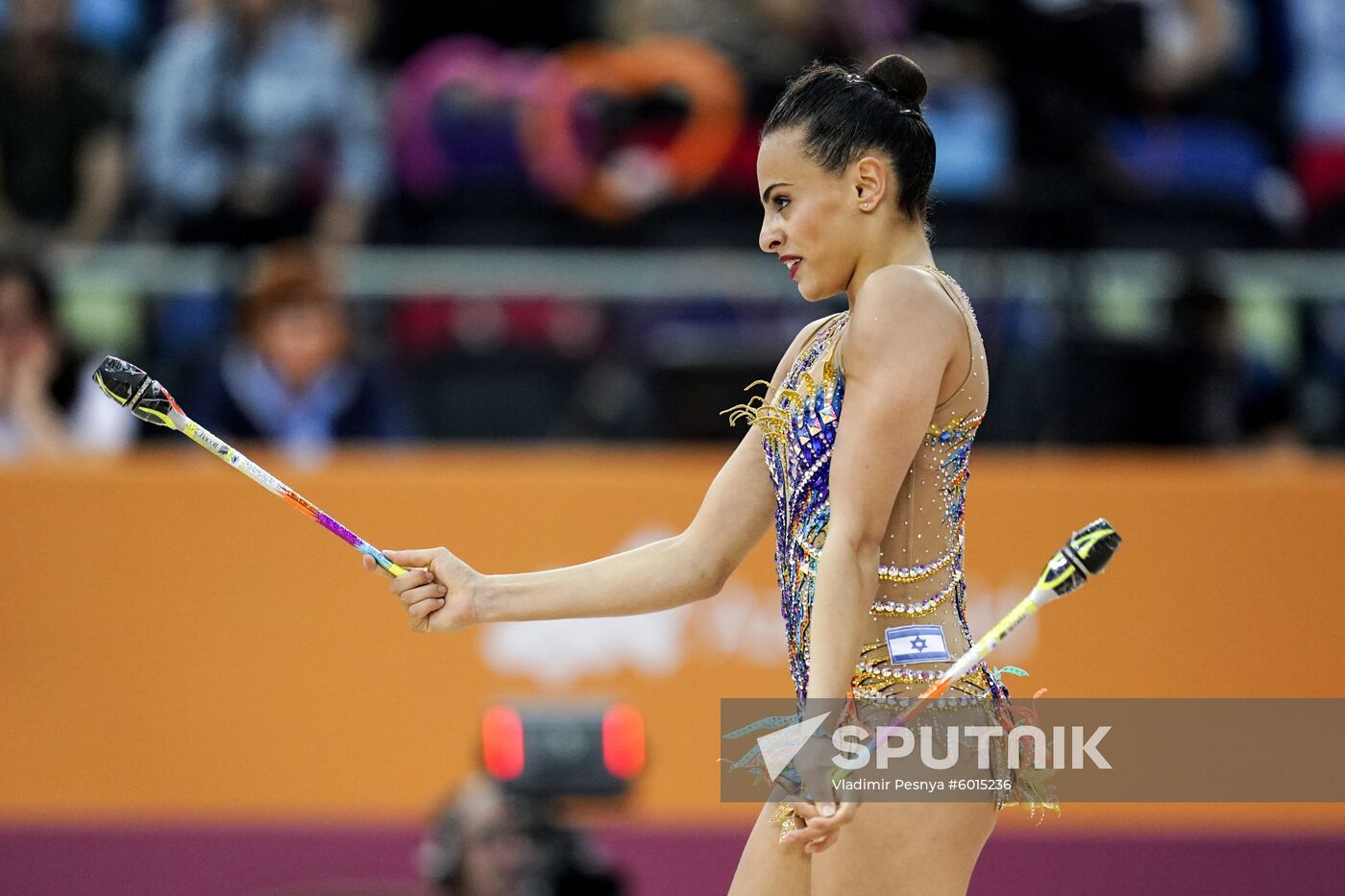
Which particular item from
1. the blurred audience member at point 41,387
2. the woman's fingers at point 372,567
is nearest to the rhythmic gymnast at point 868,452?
the woman's fingers at point 372,567

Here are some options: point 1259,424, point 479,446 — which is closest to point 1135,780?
point 1259,424

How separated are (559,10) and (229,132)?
186 cm

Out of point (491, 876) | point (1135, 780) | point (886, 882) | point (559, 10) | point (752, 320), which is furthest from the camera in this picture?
point (559, 10)

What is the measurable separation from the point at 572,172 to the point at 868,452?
4.85m

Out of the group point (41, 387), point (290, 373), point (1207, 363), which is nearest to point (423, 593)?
point (290, 373)

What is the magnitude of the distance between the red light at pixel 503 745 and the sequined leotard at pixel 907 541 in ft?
5.95

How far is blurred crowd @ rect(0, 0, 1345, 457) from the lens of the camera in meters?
6.70

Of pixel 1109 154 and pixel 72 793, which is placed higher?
pixel 1109 154

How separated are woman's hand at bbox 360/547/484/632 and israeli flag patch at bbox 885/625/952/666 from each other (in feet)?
2.56

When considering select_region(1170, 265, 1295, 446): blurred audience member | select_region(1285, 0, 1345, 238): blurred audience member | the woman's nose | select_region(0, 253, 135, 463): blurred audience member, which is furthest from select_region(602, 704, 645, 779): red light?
select_region(1285, 0, 1345, 238): blurred audience member

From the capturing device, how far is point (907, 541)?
3.04 m

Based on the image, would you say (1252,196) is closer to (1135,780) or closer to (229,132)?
(1135,780)

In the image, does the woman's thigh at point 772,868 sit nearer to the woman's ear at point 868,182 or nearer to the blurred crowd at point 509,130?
the woman's ear at point 868,182

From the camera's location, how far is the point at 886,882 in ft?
9.53
